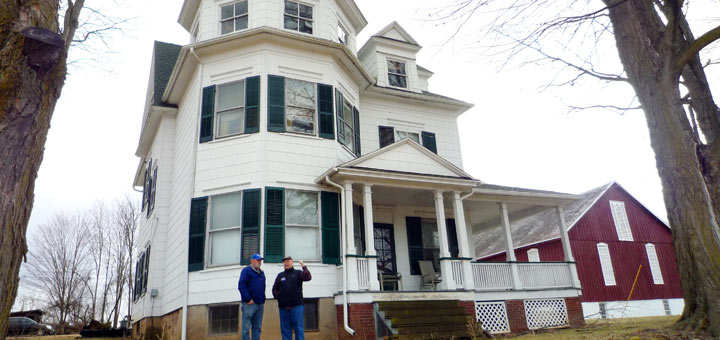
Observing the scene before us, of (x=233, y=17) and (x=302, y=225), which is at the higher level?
(x=233, y=17)

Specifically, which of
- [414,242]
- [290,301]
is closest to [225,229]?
[290,301]

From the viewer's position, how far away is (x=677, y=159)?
7.78 metres

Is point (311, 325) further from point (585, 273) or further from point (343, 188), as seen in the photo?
point (585, 273)

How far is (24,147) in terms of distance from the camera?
3525 mm

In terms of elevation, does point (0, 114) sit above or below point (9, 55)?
below

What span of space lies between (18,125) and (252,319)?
525cm

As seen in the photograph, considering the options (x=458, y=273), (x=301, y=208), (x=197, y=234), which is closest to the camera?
(x=197, y=234)

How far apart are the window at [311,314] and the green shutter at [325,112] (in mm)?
4037

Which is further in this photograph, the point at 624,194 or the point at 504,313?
the point at 624,194

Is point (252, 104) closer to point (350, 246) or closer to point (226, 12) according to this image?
point (226, 12)

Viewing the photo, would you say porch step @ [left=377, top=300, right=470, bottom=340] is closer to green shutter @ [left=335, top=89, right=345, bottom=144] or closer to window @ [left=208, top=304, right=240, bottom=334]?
window @ [left=208, top=304, right=240, bottom=334]

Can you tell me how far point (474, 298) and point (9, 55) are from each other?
10.0 meters

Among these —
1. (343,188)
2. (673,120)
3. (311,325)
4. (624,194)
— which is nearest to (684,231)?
(673,120)

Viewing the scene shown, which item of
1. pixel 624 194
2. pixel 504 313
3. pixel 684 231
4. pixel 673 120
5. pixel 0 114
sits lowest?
pixel 504 313
